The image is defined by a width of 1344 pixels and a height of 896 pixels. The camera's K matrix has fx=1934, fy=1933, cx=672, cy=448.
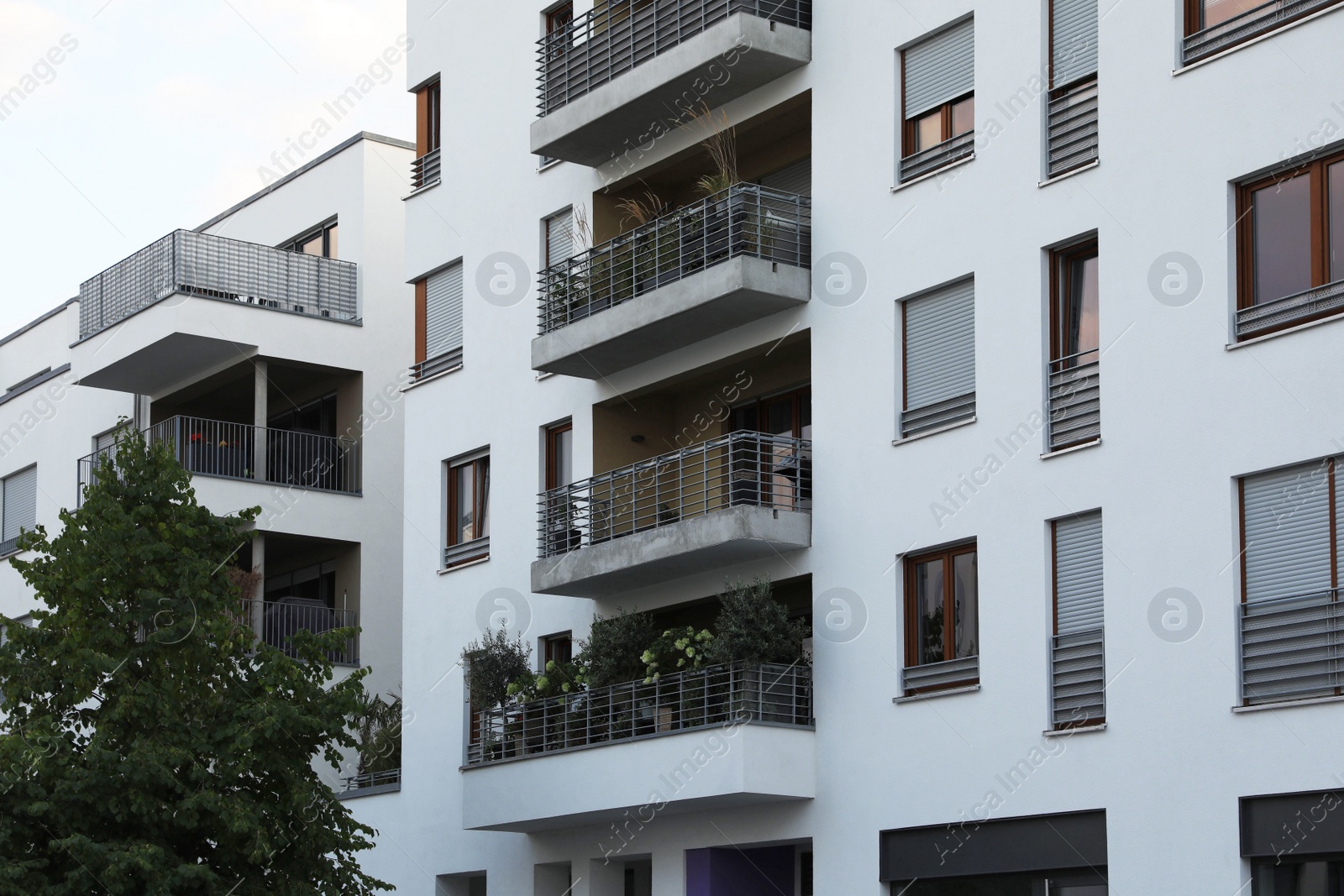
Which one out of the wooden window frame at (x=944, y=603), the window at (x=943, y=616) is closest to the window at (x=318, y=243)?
the wooden window frame at (x=944, y=603)

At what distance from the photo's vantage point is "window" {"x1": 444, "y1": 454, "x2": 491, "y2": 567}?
97.3 feet

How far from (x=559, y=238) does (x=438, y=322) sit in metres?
3.34

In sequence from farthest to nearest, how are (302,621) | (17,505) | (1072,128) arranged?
(17,505) < (302,621) < (1072,128)

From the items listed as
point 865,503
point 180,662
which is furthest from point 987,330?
point 180,662

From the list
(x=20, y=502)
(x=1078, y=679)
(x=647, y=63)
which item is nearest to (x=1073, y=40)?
(x=647, y=63)

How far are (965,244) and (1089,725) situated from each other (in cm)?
568

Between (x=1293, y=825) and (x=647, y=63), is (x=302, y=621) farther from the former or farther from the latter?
(x=1293, y=825)

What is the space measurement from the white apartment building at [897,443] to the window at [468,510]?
67 mm

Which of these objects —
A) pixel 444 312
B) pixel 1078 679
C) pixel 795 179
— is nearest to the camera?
pixel 1078 679

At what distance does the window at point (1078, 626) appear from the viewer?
19812 mm

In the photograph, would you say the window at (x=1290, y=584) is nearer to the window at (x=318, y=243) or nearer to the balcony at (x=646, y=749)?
the balcony at (x=646, y=749)

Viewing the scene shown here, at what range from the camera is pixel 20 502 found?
44.2 m

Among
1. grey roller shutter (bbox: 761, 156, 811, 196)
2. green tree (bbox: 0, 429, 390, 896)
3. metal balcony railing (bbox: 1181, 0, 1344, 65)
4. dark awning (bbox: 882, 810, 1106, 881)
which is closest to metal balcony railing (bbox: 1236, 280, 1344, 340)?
metal balcony railing (bbox: 1181, 0, 1344, 65)

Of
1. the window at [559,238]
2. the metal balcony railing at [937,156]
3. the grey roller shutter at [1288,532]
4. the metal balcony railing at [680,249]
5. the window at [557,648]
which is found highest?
the window at [559,238]
